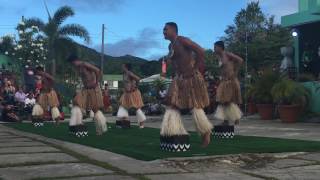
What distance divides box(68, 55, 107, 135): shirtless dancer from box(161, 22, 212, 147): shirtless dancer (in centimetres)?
357

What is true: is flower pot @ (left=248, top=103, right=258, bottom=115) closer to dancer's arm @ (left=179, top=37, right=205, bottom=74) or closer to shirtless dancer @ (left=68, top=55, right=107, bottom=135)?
shirtless dancer @ (left=68, top=55, right=107, bottom=135)

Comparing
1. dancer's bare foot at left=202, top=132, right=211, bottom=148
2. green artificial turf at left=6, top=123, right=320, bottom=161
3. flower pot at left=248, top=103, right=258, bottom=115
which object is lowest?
green artificial turf at left=6, top=123, right=320, bottom=161

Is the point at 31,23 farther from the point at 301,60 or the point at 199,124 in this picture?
the point at 199,124

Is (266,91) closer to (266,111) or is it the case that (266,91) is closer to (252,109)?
(266,111)

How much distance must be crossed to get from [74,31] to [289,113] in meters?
21.8

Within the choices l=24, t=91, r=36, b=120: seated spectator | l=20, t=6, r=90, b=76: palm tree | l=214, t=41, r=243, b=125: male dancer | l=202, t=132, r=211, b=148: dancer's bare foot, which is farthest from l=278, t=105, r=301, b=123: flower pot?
l=20, t=6, r=90, b=76: palm tree

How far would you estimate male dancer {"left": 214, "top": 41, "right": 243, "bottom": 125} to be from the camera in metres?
10.5

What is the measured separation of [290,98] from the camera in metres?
15.8

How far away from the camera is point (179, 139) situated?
7914 mm

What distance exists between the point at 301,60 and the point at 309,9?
2.45m

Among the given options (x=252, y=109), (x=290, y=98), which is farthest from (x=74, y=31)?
(x=290, y=98)

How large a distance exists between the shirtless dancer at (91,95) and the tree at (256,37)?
2021cm

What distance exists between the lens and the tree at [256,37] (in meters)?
39.6

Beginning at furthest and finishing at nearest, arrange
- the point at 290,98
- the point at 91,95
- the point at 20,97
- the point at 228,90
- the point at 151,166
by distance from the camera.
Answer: the point at 20,97
the point at 290,98
the point at 91,95
the point at 228,90
the point at 151,166
